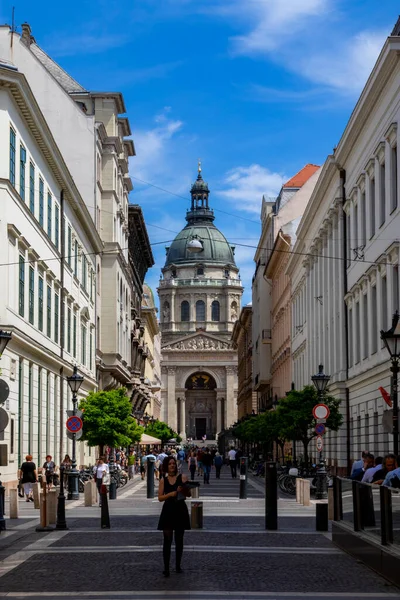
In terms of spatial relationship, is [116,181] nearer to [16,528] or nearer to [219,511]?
[219,511]

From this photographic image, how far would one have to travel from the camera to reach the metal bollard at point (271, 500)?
2248 cm

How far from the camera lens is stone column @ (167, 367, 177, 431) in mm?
193625

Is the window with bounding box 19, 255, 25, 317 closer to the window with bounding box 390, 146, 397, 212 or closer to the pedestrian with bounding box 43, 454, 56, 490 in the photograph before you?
the pedestrian with bounding box 43, 454, 56, 490

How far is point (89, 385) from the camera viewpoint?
58.3 metres

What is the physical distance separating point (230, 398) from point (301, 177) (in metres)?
108

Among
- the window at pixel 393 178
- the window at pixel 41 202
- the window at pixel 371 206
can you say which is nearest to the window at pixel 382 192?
the window at pixel 371 206

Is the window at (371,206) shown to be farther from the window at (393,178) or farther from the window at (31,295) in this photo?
the window at (31,295)

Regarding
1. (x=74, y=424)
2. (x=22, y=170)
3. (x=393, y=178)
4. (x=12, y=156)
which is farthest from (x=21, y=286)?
(x=393, y=178)

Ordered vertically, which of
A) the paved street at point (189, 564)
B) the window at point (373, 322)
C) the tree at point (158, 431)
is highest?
the window at point (373, 322)

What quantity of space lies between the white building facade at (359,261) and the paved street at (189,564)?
11860 millimetres

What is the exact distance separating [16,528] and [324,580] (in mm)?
10737

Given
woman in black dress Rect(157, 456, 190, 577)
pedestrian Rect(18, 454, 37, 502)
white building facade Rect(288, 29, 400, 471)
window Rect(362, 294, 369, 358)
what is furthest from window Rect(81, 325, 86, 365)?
woman in black dress Rect(157, 456, 190, 577)

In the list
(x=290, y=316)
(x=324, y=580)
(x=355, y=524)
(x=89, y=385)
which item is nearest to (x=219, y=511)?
(x=355, y=524)

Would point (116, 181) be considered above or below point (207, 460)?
above
